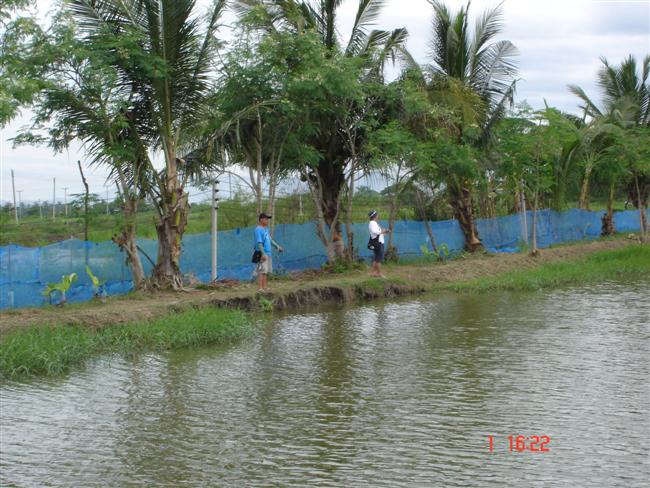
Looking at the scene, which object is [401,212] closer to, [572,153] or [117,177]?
[572,153]

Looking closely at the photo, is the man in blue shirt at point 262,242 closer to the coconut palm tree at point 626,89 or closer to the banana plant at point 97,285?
the banana plant at point 97,285

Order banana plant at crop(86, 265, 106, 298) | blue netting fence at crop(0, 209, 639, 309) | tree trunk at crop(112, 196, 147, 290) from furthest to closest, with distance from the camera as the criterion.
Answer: tree trunk at crop(112, 196, 147, 290) < banana plant at crop(86, 265, 106, 298) < blue netting fence at crop(0, 209, 639, 309)

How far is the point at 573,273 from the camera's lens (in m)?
18.8

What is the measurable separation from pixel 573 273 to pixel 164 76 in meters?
10.6

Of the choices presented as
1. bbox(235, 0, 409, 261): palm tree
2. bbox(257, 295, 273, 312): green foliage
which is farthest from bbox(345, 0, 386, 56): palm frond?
bbox(257, 295, 273, 312): green foliage

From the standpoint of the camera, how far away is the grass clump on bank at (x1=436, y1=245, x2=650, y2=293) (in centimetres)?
1725

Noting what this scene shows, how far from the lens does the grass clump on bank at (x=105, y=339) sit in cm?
934

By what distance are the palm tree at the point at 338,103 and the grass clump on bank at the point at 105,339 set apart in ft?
22.5

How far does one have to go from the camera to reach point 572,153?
A: 24.8 m

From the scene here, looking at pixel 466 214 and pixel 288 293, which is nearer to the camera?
pixel 288 293

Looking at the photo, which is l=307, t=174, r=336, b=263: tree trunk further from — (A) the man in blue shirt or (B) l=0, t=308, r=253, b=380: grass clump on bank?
(B) l=0, t=308, r=253, b=380: grass clump on bank
